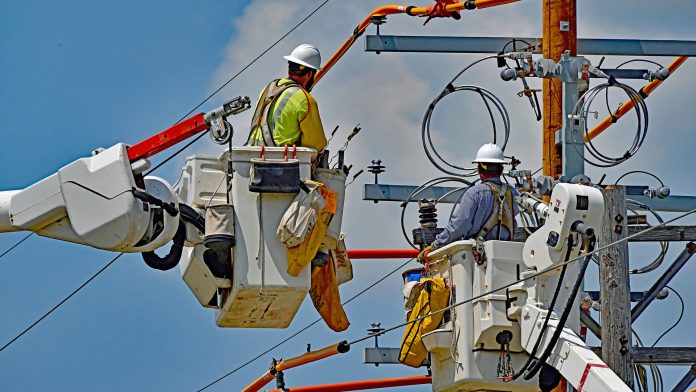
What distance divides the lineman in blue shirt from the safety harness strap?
167cm

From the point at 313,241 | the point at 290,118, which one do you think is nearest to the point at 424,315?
the point at 313,241

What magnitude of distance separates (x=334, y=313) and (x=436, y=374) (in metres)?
1.14

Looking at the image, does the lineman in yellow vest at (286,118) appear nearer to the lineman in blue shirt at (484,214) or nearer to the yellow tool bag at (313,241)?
the yellow tool bag at (313,241)

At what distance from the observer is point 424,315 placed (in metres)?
22.0

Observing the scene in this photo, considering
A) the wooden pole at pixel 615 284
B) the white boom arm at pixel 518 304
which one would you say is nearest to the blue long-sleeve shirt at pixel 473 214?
the white boom arm at pixel 518 304

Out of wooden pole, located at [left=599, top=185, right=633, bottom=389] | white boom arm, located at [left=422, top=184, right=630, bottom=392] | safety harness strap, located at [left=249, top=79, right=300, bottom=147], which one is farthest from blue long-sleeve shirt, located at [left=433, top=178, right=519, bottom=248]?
safety harness strap, located at [left=249, top=79, right=300, bottom=147]

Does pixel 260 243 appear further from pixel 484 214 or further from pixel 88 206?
pixel 484 214

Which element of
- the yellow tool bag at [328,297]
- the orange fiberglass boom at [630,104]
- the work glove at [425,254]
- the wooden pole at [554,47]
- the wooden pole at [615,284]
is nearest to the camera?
the wooden pole at [615,284]

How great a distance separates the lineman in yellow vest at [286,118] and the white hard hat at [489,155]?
1.33 m

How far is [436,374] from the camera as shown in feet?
72.9

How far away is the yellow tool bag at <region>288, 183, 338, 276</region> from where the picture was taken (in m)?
21.3

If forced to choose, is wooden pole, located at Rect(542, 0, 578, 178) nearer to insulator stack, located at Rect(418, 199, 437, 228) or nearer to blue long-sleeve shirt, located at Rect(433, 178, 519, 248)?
insulator stack, located at Rect(418, 199, 437, 228)

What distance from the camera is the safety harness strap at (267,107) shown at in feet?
72.3

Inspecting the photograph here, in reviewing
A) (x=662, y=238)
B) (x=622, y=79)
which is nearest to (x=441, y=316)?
(x=662, y=238)
